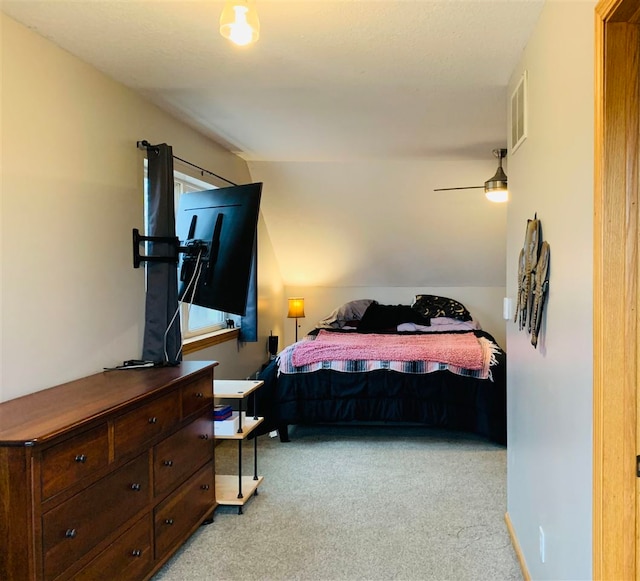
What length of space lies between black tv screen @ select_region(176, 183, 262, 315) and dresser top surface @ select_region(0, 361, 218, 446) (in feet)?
1.41

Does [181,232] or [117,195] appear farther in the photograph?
[181,232]

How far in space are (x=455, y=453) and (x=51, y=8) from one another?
11.7 feet

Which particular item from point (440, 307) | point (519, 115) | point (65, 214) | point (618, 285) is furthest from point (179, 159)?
point (440, 307)

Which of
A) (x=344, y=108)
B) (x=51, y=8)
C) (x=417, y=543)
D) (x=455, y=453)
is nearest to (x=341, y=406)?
(x=455, y=453)

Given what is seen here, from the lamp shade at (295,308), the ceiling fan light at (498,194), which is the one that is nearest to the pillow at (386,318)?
the lamp shade at (295,308)

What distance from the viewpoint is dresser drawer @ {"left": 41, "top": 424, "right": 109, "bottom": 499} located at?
150 cm

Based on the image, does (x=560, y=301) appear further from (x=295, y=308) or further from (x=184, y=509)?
(x=295, y=308)

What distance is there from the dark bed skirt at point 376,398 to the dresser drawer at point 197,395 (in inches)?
53.0

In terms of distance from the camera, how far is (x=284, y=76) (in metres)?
2.40

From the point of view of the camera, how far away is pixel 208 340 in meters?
3.77

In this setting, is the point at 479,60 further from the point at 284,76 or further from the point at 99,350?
the point at 99,350

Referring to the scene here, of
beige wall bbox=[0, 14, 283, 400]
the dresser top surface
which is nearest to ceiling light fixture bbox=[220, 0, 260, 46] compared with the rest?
beige wall bbox=[0, 14, 283, 400]

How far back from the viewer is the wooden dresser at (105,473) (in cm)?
144

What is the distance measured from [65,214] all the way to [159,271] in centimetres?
65
